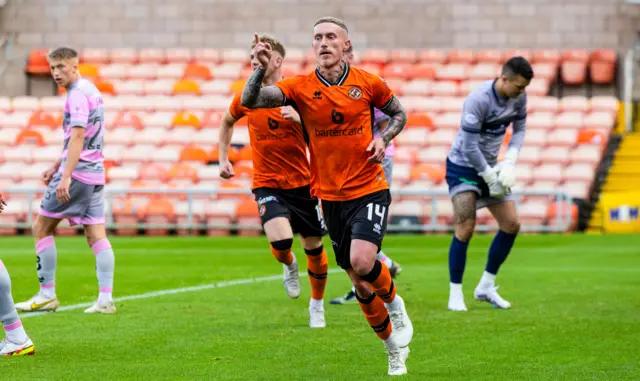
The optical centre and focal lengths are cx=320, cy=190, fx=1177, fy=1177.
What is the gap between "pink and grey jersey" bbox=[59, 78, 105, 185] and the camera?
9641 millimetres

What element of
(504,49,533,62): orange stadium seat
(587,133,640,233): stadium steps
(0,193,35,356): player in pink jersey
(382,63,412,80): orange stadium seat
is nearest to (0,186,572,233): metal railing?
(587,133,640,233): stadium steps

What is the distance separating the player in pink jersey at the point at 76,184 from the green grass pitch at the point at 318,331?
1.16ft

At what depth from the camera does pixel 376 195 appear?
7055 millimetres

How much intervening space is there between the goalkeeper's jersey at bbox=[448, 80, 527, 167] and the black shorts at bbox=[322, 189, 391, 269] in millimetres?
3089

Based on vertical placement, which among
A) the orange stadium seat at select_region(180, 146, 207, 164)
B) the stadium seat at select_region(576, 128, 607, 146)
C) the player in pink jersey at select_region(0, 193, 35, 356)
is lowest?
the orange stadium seat at select_region(180, 146, 207, 164)

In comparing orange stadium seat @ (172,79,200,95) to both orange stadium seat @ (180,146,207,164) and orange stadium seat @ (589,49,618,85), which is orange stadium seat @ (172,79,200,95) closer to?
orange stadium seat @ (180,146,207,164)

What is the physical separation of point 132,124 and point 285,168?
1642cm

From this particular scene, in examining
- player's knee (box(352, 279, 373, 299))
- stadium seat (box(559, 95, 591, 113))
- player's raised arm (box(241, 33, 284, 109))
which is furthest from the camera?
stadium seat (box(559, 95, 591, 113))

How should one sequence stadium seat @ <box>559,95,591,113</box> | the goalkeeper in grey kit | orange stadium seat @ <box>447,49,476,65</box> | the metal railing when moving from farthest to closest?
1. orange stadium seat @ <box>447,49,476,65</box>
2. stadium seat @ <box>559,95,591,113</box>
3. the metal railing
4. the goalkeeper in grey kit

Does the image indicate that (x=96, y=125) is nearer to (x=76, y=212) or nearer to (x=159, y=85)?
(x=76, y=212)

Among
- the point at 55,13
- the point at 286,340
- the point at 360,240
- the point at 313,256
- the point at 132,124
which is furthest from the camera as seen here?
the point at 55,13

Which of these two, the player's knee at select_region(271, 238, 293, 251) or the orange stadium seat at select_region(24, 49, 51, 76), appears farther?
the orange stadium seat at select_region(24, 49, 51, 76)

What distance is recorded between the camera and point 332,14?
2708cm

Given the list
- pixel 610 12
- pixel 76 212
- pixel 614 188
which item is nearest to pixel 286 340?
pixel 76 212
